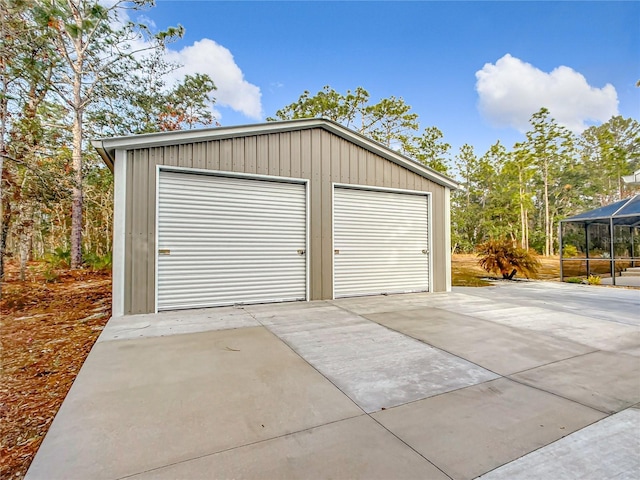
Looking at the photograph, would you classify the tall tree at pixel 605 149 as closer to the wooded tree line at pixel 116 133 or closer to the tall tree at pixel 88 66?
the wooded tree line at pixel 116 133

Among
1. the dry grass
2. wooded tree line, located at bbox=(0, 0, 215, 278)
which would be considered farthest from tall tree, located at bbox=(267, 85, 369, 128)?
the dry grass

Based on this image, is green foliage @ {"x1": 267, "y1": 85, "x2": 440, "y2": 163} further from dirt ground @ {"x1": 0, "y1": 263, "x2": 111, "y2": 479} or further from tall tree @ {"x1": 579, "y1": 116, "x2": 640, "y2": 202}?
tall tree @ {"x1": 579, "y1": 116, "x2": 640, "y2": 202}

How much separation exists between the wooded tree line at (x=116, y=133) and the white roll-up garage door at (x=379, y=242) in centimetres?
478

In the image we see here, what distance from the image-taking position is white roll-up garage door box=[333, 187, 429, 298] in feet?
20.3

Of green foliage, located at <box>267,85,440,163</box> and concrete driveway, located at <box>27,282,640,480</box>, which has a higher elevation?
green foliage, located at <box>267,85,440,163</box>

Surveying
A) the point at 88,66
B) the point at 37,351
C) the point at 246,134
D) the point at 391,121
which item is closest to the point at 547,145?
the point at 391,121

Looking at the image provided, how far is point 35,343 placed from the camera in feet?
11.1

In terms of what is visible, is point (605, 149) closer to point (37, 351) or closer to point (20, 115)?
point (37, 351)

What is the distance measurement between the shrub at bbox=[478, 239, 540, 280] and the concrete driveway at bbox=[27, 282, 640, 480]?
6.02 meters

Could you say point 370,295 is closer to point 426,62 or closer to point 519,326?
point 519,326

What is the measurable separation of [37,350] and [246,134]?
4090mm

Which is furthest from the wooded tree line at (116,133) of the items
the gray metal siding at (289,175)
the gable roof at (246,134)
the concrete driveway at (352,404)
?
the concrete driveway at (352,404)

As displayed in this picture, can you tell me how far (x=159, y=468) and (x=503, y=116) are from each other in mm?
23579

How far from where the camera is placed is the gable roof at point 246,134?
14.8 feet
